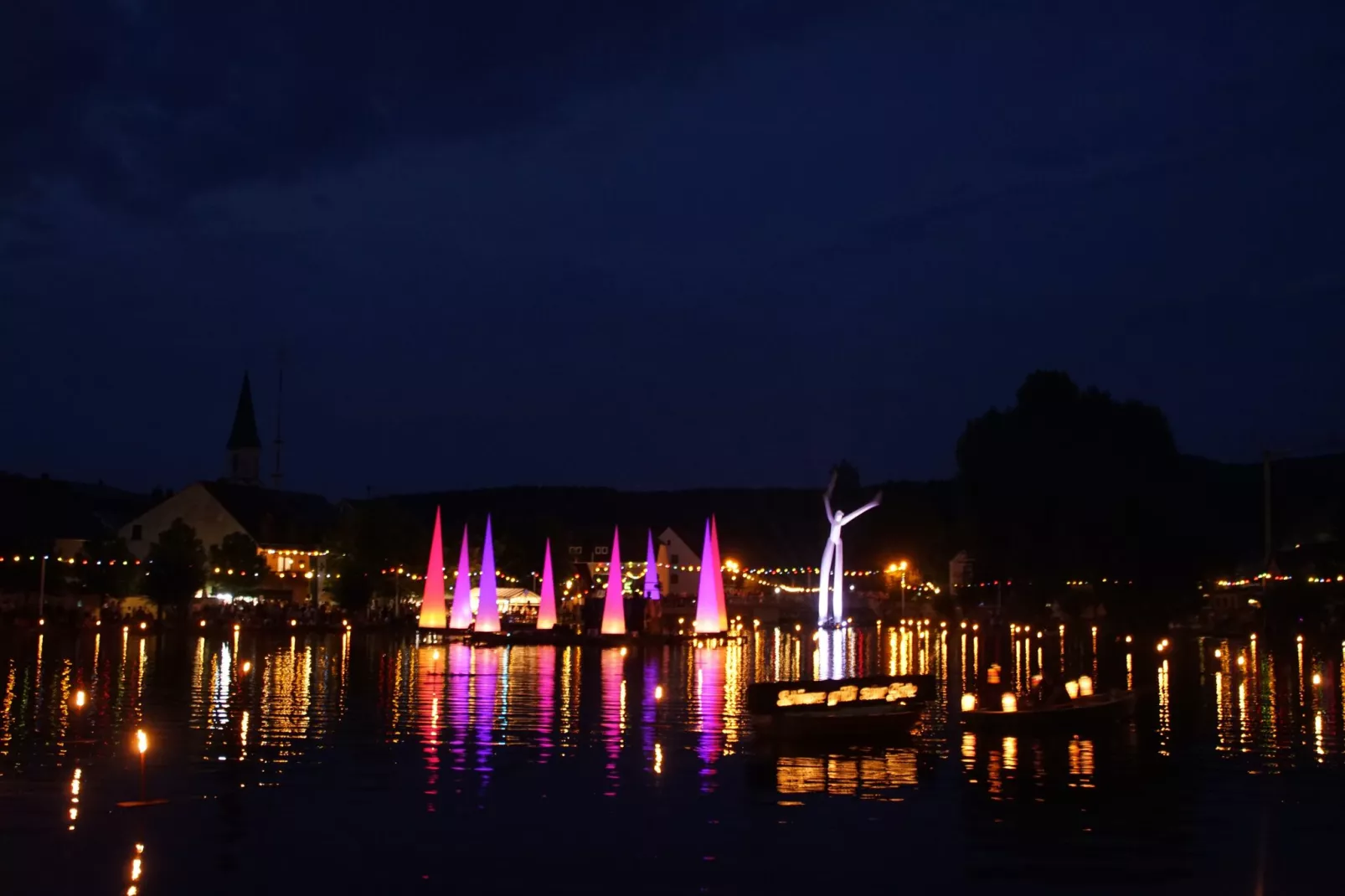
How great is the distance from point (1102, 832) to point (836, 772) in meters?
7.32

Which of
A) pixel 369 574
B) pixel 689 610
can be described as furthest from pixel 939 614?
pixel 369 574

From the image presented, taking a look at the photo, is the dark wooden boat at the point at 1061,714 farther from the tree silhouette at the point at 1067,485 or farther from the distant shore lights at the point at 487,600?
the tree silhouette at the point at 1067,485

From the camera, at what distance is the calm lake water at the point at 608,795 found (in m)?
18.8

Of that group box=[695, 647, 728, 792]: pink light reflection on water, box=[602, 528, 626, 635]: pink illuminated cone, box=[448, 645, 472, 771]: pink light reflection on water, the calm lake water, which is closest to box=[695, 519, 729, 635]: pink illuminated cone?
box=[602, 528, 626, 635]: pink illuminated cone

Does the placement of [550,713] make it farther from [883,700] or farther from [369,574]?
[369,574]

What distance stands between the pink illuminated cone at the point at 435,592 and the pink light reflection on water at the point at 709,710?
61.8ft

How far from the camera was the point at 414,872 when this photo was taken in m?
18.6

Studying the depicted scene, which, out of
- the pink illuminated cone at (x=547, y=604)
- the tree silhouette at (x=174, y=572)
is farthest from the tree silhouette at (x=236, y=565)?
the pink illuminated cone at (x=547, y=604)

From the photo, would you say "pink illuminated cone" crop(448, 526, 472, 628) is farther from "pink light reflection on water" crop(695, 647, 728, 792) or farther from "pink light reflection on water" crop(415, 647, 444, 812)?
"pink light reflection on water" crop(695, 647, 728, 792)

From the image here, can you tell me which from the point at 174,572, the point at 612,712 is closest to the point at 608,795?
the point at 612,712

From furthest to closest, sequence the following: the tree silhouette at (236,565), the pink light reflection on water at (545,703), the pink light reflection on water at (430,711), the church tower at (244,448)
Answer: the church tower at (244,448), the tree silhouette at (236,565), the pink light reflection on water at (545,703), the pink light reflection on water at (430,711)

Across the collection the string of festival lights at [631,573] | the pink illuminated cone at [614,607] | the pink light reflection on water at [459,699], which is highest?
the string of festival lights at [631,573]

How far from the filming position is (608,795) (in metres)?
25.0

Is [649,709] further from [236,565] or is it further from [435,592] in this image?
[236,565]
